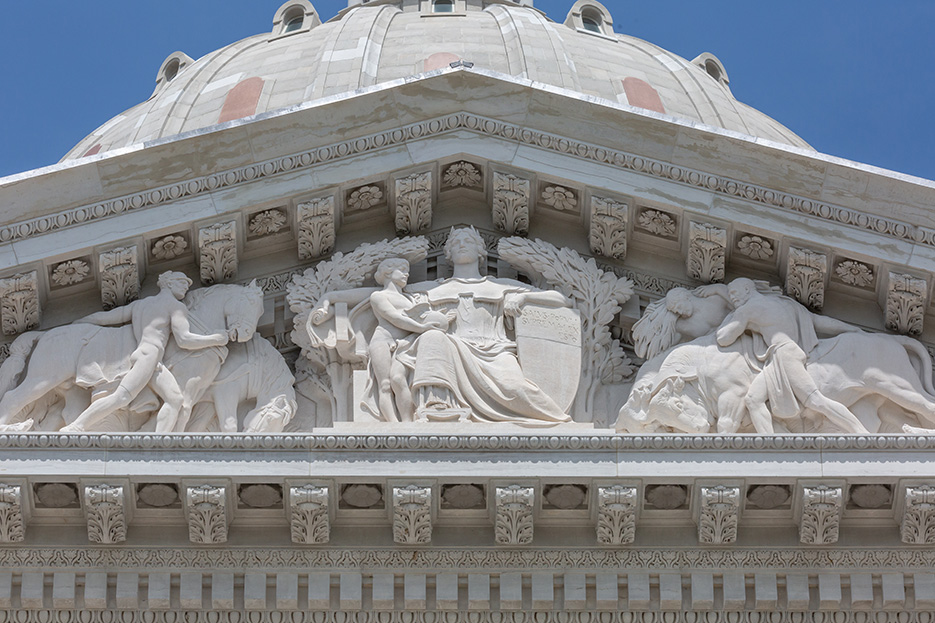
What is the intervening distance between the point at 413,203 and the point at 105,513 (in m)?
3.98

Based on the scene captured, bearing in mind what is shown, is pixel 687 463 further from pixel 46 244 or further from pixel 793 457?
pixel 46 244

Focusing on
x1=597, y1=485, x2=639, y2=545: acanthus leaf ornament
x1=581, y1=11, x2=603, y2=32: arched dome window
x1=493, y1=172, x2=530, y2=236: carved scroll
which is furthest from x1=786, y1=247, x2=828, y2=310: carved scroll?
x1=581, y1=11, x2=603, y2=32: arched dome window

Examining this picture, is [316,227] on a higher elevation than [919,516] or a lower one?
higher

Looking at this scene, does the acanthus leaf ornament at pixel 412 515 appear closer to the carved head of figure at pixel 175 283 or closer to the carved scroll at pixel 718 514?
the carved scroll at pixel 718 514

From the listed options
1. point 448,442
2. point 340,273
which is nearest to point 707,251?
point 340,273

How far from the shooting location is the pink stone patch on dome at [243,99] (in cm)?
3238

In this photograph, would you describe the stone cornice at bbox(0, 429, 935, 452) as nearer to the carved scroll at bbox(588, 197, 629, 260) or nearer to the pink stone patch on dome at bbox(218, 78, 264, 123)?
the carved scroll at bbox(588, 197, 629, 260)

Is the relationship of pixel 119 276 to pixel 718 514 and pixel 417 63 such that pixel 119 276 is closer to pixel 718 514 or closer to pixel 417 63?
pixel 718 514

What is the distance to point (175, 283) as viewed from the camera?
16.3m

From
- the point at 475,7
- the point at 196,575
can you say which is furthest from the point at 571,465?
the point at 475,7

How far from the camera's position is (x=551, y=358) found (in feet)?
52.0

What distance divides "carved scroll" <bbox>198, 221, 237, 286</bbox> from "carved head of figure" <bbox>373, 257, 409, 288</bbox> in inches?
48.0

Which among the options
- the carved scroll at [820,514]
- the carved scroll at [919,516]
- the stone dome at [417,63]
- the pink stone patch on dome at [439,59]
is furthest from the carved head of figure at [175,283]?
the stone dome at [417,63]

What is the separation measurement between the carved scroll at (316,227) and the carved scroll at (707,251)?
3.01 m
